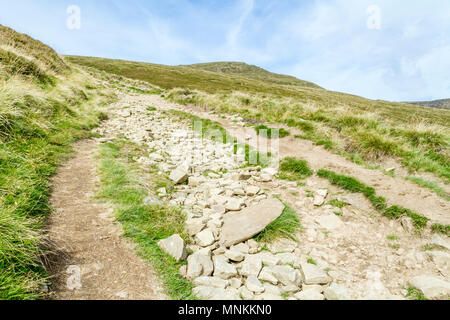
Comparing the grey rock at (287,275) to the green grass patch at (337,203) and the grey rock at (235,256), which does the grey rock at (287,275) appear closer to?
the grey rock at (235,256)

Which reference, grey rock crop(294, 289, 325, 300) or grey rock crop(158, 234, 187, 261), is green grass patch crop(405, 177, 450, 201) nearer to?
grey rock crop(294, 289, 325, 300)

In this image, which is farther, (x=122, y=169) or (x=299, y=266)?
(x=122, y=169)

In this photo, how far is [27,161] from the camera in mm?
4539

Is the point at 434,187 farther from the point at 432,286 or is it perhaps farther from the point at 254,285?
the point at 254,285

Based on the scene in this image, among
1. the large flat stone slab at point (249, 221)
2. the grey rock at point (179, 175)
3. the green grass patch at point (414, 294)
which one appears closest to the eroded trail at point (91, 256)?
the large flat stone slab at point (249, 221)

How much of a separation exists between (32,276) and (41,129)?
5609 millimetres

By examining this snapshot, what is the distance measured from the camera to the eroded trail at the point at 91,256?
8.77ft

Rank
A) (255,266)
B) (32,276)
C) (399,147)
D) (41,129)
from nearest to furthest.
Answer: (32,276) < (255,266) < (41,129) < (399,147)

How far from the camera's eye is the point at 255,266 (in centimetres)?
349

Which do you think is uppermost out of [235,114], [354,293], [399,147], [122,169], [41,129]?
[235,114]

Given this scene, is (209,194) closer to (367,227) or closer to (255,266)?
(255,266)

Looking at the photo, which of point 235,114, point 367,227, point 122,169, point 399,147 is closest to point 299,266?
point 367,227

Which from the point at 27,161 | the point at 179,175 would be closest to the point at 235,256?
the point at 179,175

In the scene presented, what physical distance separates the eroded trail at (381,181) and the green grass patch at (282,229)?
2.47 m
